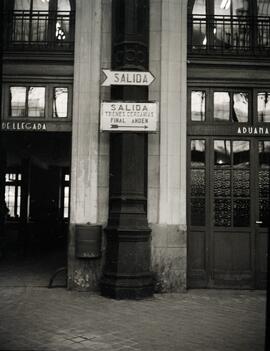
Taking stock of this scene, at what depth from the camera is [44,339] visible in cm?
562

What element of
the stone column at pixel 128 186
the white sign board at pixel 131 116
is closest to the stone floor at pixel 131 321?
the stone column at pixel 128 186

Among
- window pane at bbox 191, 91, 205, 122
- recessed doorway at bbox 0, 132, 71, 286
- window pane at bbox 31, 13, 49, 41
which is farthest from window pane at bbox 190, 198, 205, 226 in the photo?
window pane at bbox 31, 13, 49, 41

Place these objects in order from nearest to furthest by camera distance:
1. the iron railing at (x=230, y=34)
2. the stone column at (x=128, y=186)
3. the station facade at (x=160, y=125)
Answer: the stone column at (x=128, y=186) → the station facade at (x=160, y=125) → the iron railing at (x=230, y=34)

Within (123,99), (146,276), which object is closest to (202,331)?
(146,276)

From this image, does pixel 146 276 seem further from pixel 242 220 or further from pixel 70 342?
pixel 70 342

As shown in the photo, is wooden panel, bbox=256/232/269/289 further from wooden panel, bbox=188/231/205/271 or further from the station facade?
wooden panel, bbox=188/231/205/271

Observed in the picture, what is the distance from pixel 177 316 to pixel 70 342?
77.5 inches

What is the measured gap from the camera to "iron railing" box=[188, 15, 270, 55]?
9.37 meters

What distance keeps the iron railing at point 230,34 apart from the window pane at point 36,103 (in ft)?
10.2

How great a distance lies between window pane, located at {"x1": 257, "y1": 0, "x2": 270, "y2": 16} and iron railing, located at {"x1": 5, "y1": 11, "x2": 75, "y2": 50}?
3709mm

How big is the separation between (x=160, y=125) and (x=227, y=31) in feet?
7.86

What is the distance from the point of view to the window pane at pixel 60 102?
9.24m

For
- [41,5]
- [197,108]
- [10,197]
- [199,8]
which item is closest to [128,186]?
[197,108]

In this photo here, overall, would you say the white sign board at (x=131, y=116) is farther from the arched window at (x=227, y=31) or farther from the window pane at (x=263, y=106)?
the window pane at (x=263, y=106)
